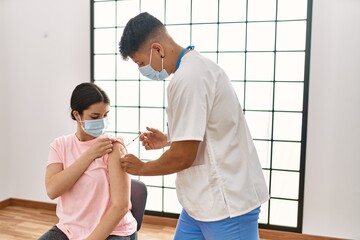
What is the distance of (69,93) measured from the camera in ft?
11.0

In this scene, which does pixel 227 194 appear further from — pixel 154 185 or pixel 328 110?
pixel 154 185

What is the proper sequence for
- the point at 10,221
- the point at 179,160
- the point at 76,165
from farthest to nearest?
the point at 10,221 < the point at 76,165 < the point at 179,160

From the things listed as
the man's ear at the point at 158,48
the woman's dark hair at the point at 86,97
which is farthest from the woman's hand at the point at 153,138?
the man's ear at the point at 158,48

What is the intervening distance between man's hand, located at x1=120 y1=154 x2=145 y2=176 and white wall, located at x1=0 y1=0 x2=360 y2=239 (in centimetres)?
183

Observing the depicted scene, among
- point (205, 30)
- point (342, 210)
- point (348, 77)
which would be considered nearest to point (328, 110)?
point (348, 77)

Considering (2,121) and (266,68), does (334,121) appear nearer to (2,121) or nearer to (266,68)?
(266,68)

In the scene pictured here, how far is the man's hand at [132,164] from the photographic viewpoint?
4.23 feet

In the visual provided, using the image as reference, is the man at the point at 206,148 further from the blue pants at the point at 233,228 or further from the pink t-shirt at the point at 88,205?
the pink t-shirt at the point at 88,205

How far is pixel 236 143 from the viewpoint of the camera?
1263 millimetres

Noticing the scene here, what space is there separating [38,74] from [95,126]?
2.18 metres

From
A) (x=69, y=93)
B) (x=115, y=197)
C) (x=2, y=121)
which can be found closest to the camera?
(x=115, y=197)

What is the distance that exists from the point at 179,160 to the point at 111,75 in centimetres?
231

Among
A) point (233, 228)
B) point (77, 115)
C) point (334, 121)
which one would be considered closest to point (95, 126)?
point (77, 115)

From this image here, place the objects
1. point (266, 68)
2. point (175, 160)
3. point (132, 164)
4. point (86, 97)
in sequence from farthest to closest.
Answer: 1. point (266, 68)
2. point (86, 97)
3. point (132, 164)
4. point (175, 160)
